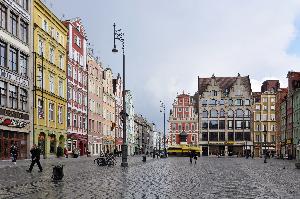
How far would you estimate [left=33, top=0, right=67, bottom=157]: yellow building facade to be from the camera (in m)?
51.8

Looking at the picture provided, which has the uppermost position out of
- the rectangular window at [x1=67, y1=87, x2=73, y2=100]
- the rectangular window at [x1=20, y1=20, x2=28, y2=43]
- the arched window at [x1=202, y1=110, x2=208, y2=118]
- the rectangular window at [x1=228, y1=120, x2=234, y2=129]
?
the rectangular window at [x1=20, y1=20, x2=28, y2=43]

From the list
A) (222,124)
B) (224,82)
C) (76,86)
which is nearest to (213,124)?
(222,124)

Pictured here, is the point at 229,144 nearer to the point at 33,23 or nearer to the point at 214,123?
the point at 214,123

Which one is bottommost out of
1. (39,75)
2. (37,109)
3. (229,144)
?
(229,144)

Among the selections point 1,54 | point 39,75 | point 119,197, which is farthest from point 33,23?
point 119,197

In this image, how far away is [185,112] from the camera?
126625 mm

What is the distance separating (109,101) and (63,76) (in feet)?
117

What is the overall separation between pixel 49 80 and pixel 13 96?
38.6 ft

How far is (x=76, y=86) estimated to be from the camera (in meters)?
70.3

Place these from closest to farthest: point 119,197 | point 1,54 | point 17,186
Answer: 1. point 119,197
2. point 17,186
3. point 1,54

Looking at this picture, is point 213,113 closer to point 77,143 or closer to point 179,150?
point 179,150

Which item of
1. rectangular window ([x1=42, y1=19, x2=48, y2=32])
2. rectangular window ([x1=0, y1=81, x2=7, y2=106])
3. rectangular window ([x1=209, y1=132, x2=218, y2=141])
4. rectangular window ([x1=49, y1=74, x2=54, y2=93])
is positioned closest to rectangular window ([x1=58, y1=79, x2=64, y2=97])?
rectangular window ([x1=49, y1=74, x2=54, y2=93])

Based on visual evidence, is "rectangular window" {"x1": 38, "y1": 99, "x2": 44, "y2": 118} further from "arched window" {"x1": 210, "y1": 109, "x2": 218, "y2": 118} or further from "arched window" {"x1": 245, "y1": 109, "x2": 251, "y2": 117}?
"arched window" {"x1": 245, "y1": 109, "x2": 251, "y2": 117}

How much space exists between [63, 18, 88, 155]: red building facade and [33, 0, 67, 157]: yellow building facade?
2483mm
